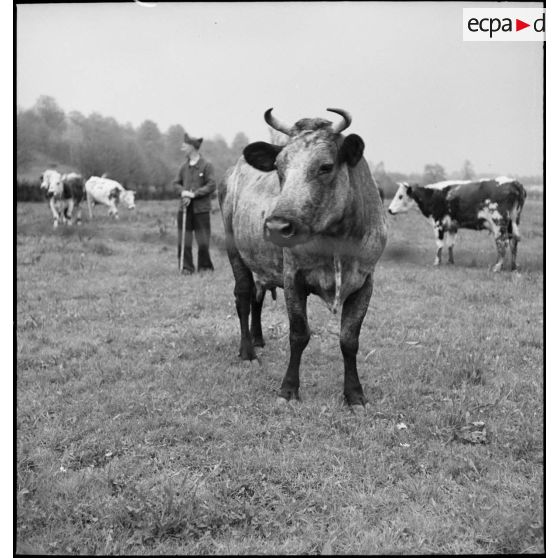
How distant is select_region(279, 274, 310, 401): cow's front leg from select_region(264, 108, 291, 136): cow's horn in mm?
1213

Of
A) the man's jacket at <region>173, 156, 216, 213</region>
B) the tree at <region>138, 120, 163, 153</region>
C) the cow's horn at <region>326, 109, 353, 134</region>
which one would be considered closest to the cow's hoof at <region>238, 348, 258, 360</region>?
the man's jacket at <region>173, 156, 216, 213</region>

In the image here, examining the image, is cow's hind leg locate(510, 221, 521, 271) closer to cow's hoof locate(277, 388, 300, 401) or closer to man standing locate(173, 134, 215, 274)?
man standing locate(173, 134, 215, 274)

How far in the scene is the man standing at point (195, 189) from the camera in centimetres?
459

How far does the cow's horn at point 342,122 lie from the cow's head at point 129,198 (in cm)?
186

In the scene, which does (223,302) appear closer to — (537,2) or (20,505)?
(20,505)

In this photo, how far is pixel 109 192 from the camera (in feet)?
17.7

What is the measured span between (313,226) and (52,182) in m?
3.10

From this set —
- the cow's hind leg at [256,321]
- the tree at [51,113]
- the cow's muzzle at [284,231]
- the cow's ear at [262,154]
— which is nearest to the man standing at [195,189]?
the cow's ear at [262,154]

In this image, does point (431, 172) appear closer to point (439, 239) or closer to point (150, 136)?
point (150, 136)

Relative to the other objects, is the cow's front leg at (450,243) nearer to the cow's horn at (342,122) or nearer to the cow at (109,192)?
the cow at (109,192)

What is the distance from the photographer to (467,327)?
22.6 ft

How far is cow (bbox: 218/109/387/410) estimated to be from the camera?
3748 mm

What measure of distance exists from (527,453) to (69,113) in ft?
14.0

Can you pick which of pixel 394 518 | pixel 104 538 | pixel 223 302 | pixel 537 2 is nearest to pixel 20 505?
pixel 104 538
